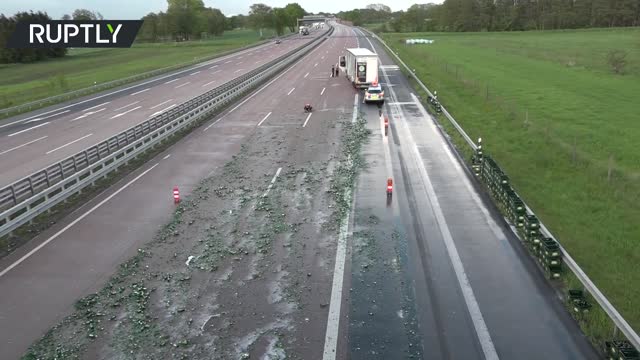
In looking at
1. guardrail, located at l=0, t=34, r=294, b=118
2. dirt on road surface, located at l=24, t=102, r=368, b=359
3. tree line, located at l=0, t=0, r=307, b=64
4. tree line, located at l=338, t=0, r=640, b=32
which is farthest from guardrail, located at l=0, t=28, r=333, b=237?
tree line, located at l=338, t=0, r=640, b=32

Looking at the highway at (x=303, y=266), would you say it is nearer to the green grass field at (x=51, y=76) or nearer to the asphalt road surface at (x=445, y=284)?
the asphalt road surface at (x=445, y=284)

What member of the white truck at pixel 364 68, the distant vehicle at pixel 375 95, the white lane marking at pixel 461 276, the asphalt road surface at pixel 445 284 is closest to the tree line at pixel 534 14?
the white truck at pixel 364 68

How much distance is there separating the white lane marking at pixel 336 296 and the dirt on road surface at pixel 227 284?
0.55ft

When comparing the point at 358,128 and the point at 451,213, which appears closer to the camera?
the point at 451,213

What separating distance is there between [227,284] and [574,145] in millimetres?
18345

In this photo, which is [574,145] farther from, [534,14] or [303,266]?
[534,14]

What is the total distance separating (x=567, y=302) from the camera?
1205 cm

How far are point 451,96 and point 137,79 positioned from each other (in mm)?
38972

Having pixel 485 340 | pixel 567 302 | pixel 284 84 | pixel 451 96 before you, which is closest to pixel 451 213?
pixel 567 302

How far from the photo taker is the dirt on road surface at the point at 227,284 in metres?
10.9

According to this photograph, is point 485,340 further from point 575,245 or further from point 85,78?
point 85,78

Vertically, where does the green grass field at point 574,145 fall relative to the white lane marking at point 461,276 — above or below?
above

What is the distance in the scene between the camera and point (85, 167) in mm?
22531

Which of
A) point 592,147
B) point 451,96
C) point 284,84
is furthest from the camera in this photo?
point 284,84
